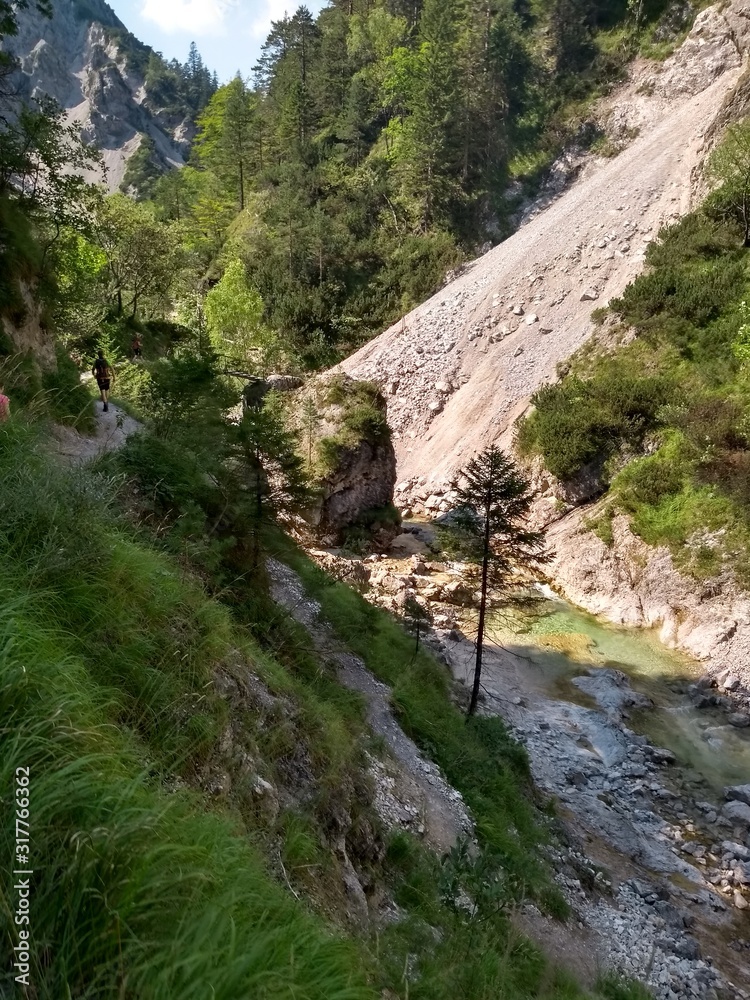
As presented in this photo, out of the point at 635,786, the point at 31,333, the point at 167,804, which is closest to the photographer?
the point at 167,804

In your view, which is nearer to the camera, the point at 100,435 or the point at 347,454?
the point at 100,435

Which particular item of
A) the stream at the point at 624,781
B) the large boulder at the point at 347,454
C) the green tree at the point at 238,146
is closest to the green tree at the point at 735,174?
the large boulder at the point at 347,454

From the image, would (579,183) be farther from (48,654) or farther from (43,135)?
(48,654)

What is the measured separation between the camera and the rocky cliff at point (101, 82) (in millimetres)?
122875

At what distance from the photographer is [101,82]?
415ft

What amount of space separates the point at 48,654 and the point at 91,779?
952 mm

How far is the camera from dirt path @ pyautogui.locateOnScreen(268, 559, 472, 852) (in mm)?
9359

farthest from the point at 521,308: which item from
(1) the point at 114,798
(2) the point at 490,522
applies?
(1) the point at 114,798

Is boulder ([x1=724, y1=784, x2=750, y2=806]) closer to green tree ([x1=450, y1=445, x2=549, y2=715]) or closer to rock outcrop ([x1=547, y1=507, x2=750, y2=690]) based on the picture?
rock outcrop ([x1=547, y1=507, x2=750, y2=690])

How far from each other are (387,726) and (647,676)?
11373 millimetres

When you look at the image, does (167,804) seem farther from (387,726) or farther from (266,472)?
(387,726)

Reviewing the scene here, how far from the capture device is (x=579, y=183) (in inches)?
1908

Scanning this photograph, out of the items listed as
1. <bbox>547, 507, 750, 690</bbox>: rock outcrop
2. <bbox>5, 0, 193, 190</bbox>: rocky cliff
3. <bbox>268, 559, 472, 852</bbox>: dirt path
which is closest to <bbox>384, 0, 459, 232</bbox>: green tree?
<bbox>547, 507, 750, 690</bbox>: rock outcrop

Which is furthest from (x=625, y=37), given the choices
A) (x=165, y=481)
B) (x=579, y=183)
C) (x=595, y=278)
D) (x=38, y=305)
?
(x=165, y=481)
